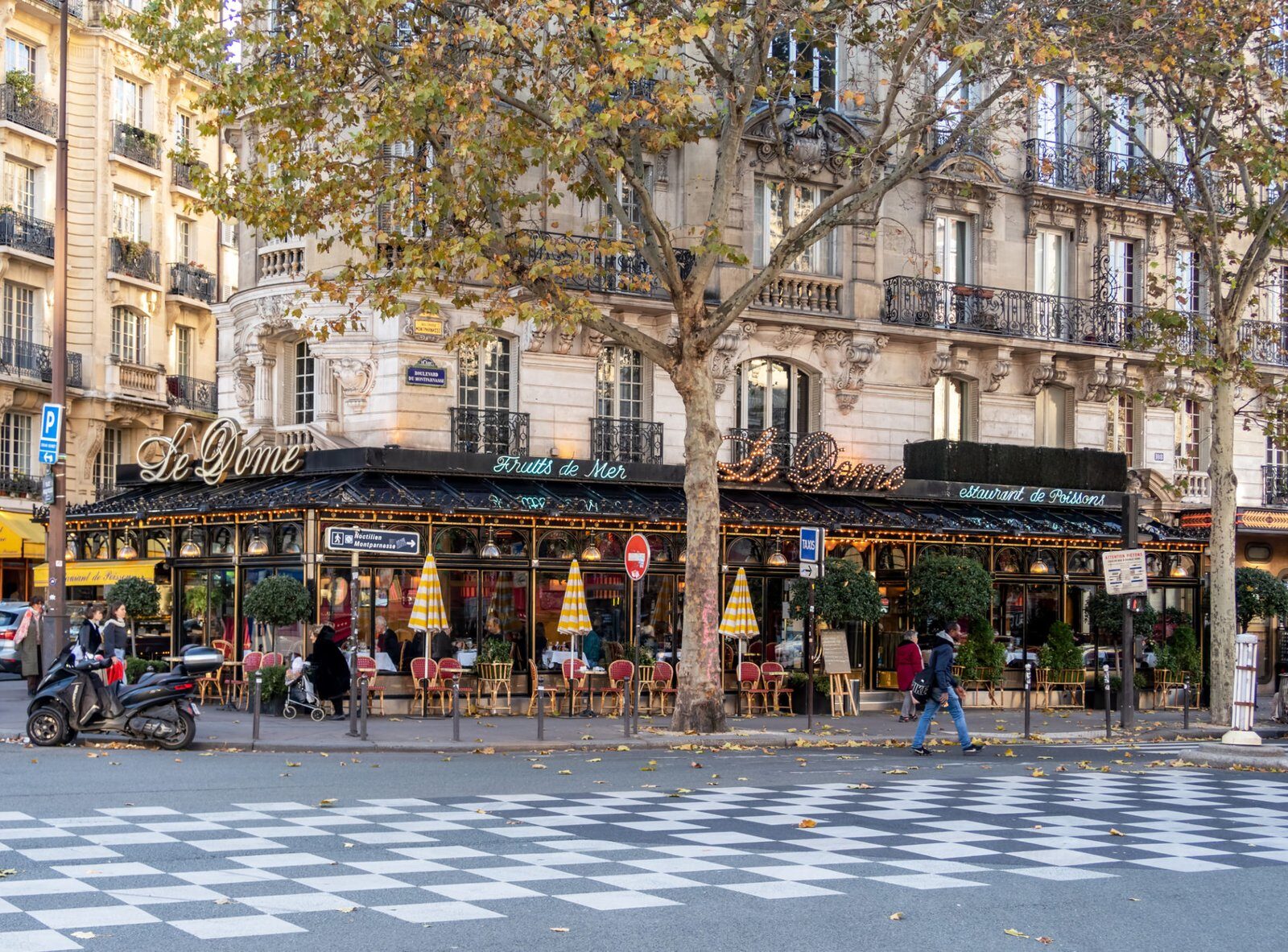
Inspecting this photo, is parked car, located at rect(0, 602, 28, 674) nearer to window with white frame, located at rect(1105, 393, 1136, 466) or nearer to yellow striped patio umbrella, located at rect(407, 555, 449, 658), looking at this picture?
yellow striped patio umbrella, located at rect(407, 555, 449, 658)

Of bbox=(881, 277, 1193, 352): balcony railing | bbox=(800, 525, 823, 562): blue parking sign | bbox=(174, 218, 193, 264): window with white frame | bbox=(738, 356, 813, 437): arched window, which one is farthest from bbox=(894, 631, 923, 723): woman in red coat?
bbox=(174, 218, 193, 264): window with white frame

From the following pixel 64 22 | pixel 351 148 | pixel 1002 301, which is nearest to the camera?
pixel 351 148

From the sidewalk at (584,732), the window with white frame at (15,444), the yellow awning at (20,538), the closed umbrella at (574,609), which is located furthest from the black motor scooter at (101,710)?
the window with white frame at (15,444)

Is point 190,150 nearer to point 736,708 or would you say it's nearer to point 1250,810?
point 736,708

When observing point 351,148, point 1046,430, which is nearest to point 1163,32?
point 351,148

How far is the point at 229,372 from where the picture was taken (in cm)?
3031

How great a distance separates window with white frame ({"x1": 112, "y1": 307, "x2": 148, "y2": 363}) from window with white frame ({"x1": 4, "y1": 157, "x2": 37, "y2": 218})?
163 inches

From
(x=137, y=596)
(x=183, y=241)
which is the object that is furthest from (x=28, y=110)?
(x=137, y=596)

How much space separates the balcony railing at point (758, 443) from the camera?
30.4 meters

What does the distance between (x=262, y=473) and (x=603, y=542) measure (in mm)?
5598

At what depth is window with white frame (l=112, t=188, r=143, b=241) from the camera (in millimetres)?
45656

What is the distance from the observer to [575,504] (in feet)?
88.3

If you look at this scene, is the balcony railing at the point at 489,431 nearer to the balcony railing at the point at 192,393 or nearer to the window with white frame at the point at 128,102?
the balcony railing at the point at 192,393

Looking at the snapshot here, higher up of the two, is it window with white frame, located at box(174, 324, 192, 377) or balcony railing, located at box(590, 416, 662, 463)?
window with white frame, located at box(174, 324, 192, 377)
